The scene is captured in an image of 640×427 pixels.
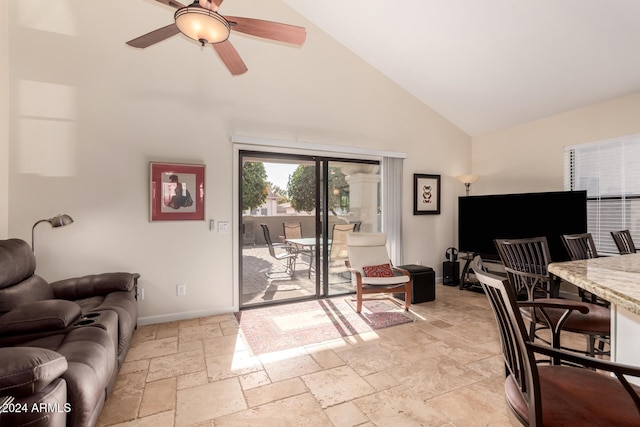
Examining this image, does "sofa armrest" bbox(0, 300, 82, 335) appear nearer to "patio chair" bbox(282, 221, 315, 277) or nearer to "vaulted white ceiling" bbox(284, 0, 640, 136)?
"patio chair" bbox(282, 221, 315, 277)

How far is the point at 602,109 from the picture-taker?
405 centimetres

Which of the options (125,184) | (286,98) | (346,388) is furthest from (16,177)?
(346,388)

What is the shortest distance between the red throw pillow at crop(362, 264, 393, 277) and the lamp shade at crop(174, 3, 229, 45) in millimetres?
3159

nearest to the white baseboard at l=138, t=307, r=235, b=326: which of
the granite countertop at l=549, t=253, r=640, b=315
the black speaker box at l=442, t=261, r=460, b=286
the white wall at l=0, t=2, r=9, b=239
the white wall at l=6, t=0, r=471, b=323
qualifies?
the white wall at l=6, t=0, r=471, b=323

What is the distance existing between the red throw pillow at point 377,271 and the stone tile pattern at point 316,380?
2.65ft

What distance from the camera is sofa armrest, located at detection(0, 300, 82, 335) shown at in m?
1.82

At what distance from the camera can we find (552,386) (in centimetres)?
115

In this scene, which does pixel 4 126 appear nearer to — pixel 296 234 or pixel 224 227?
pixel 224 227

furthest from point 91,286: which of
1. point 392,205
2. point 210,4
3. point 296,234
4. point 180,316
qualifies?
point 392,205

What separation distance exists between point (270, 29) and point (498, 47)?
2.90 meters

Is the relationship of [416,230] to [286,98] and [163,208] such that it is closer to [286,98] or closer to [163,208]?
[286,98]

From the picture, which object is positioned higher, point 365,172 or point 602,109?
point 602,109

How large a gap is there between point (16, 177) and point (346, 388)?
3.66 metres

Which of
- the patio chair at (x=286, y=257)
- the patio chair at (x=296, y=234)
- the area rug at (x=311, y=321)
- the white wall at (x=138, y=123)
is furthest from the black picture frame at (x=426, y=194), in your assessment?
the patio chair at (x=286, y=257)
